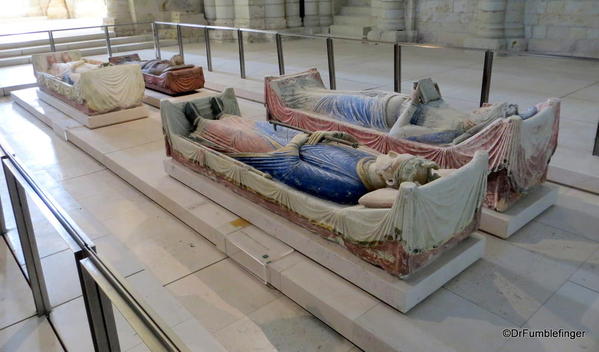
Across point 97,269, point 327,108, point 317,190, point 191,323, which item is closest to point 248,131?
point 317,190

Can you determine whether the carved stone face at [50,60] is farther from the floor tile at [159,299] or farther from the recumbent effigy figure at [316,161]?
the floor tile at [159,299]

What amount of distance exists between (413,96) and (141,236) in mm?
2408

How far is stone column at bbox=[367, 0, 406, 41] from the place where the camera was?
35.2 ft

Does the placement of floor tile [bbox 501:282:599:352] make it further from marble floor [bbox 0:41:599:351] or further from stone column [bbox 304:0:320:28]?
stone column [bbox 304:0:320:28]

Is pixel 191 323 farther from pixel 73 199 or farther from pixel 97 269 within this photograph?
pixel 73 199

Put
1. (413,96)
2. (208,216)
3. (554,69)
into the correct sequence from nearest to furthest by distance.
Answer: (208,216)
(413,96)
(554,69)

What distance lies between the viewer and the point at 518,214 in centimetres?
339

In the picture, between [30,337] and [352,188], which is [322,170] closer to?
[352,188]

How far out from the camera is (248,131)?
383 cm

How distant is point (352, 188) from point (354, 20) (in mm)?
10260

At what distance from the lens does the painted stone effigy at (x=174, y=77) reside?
7.23m

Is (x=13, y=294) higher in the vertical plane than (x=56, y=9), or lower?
lower

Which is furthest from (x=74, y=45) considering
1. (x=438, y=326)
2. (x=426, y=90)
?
(x=438, y=326)

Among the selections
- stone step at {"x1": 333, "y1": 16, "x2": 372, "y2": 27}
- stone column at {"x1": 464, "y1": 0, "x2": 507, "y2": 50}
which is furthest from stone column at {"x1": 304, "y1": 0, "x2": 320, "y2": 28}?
stone column at {"x1": 464, "y1": 0, "x2": 507, "y2": 50}
